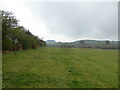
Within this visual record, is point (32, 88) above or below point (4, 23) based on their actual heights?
below

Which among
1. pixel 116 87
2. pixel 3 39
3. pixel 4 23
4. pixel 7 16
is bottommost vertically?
pixel 116 87

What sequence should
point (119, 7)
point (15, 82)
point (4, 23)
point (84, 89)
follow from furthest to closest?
point (4, 23)
point (119, 7)
point (15, 82)
point (84, 89)

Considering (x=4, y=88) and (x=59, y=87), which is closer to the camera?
(x=4, y=88)

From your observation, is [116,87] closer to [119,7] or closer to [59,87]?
[59,87]

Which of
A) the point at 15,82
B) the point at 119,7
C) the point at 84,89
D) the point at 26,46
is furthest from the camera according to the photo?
the point at 26,46

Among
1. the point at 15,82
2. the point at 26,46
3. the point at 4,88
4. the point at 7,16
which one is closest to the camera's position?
the point at 4,88

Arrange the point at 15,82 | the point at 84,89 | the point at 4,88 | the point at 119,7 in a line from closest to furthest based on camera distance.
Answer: the point at 4,88
the point at 84,89
the point at 15,82
the point at 119,7

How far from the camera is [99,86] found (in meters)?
4.69

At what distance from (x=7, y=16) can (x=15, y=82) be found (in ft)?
50.6

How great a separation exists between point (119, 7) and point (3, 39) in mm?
17472

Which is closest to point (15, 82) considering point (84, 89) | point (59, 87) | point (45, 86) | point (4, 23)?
point (45, 86)

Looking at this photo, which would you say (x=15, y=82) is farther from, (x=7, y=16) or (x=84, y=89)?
(x=7, y=16)

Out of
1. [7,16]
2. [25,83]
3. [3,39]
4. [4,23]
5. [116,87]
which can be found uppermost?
[7,16]

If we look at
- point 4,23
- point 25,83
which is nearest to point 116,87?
point 25,83
